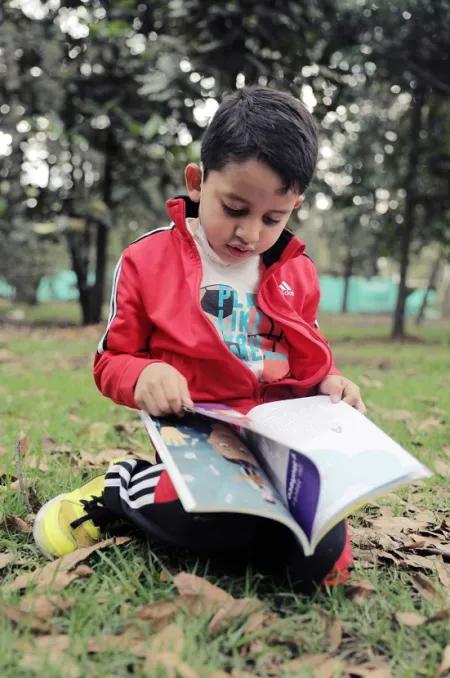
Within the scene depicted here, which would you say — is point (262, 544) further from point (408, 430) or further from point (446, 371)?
point (446, 371)

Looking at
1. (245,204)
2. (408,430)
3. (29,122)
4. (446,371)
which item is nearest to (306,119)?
(245,204)

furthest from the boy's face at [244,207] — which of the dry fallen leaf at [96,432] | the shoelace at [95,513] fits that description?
the dry fallen leaf at [96,432]

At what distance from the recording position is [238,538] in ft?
4.92

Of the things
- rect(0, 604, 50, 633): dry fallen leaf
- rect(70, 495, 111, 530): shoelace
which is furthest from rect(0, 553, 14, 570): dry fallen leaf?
rect(0, 604, 50, 633): dry fallen leaf

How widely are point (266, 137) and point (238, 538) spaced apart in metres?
0.93

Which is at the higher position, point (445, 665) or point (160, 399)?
point (160, 399)

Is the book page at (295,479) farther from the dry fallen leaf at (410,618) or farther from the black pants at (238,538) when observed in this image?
the dry fallen leaf at (410,618)

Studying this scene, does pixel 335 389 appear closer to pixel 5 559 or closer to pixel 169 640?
pixel 169 640

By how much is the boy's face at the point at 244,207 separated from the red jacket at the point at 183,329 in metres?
0.12

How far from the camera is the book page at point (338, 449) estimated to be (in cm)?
132

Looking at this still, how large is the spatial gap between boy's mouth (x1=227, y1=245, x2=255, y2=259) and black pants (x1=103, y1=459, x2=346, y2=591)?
0.60 meters

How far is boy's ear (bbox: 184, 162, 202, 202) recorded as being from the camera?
1.79 metres

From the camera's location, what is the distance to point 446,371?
6.21 meters

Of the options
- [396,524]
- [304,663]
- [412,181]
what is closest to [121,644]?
[304,663]
